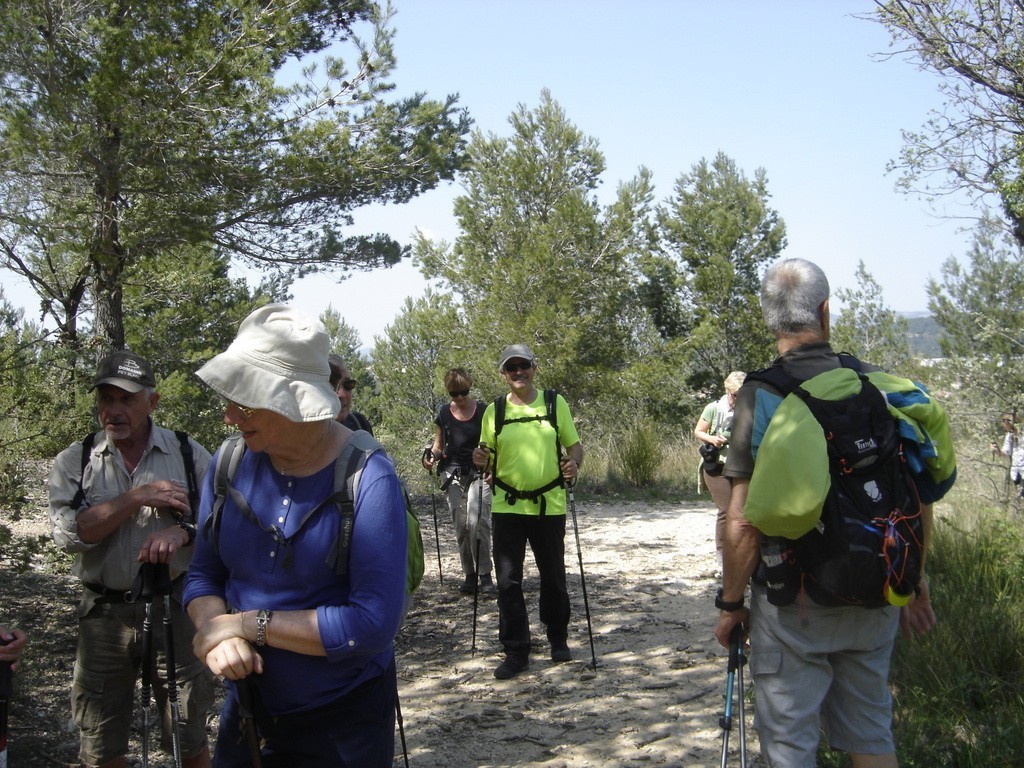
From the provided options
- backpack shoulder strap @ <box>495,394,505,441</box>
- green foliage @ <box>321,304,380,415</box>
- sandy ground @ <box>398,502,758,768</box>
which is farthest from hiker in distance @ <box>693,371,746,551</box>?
green foliage @ <box>321,304,380,415</box>

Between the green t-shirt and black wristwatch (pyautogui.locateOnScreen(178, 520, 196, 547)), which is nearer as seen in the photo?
black wristwatch (pyautogui.locateOnScreen(178, 520, 196, 547))

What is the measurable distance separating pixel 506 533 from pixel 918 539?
3.51 meters

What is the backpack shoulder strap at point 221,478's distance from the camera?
2436mm

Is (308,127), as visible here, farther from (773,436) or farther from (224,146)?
(773,436)

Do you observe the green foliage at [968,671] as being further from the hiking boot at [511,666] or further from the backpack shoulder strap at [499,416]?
the backpack shoulder strap at [499,416]

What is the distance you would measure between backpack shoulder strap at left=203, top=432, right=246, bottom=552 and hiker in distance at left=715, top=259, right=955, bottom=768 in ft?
4.67

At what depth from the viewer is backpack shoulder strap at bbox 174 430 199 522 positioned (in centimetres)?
379

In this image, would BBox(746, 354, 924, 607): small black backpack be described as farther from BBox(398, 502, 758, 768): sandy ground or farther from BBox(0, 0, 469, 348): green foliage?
BBox(0, 0, 469, 348): green foliage

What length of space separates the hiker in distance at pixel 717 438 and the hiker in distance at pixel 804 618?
4281 mm

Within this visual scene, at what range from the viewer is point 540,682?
5.88 meters

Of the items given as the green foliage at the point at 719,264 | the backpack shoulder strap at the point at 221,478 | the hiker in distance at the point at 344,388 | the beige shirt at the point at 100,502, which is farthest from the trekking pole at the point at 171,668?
the green foliage at the point at 719,264

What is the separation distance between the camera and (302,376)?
2.31 meters

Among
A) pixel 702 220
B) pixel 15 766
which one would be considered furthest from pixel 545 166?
pixel 15 766

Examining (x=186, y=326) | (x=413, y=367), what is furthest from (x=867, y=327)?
(x=186, y=326)
